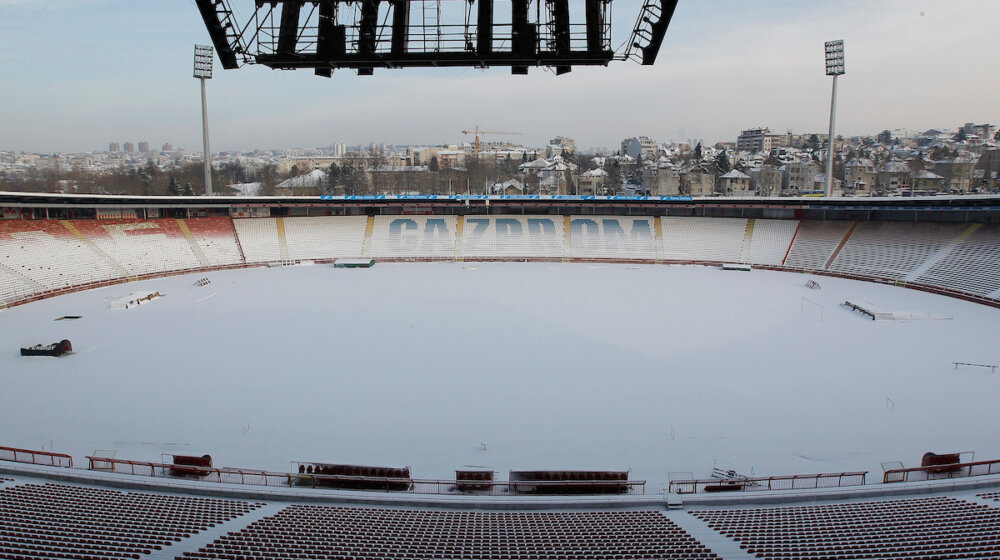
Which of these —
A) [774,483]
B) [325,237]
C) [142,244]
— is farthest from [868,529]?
[142,244]

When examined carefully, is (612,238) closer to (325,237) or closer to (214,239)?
(325,237)

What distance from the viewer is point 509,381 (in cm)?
1708

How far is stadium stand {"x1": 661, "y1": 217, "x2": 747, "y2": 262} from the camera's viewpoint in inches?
1563

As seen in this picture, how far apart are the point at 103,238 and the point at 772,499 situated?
38220mm

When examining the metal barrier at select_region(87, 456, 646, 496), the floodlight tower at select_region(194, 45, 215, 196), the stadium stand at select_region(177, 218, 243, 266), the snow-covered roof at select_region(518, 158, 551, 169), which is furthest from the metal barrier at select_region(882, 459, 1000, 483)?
Result: the snow-covered roof at select_region(518, 158, 551, 169)

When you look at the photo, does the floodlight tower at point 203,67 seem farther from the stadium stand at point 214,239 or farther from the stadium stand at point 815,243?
the stadium stand at point 815,243

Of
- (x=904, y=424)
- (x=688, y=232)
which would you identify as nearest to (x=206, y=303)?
(x=904, y=424)

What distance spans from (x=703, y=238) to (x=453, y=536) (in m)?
35.9

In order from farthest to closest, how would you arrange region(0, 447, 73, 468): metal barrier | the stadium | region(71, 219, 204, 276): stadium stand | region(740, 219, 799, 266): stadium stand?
region(740, 219, 799, 266): stadium stand, region(71, 219, 204, 276): stadium stand, region(0, 447, 73, 468): metal barrier, the stadium

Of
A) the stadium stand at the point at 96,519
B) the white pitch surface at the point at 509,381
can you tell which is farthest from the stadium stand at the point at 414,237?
the stadium stand at the point at 96,519

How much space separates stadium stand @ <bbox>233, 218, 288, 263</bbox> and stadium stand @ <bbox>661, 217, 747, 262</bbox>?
26.3 metres

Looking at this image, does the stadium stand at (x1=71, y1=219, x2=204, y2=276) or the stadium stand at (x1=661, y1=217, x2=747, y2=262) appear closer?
the stadium stand at (x1=71, y1=219, x2=204, y2=276)

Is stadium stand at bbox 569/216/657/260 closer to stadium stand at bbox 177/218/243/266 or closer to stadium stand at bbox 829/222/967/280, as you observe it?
stadium stand at bbox 829/222/967/280

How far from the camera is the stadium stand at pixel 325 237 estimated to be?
40.6m
